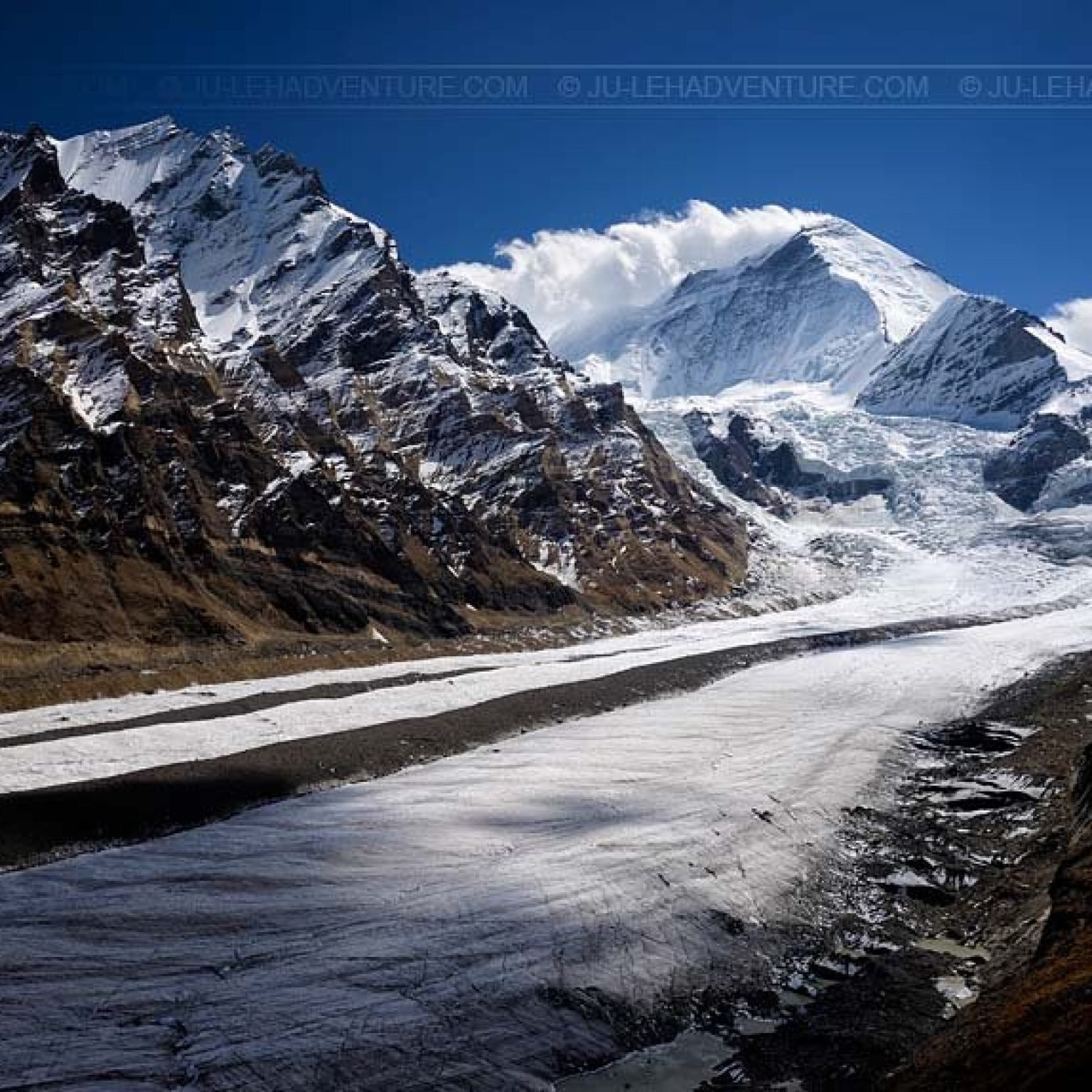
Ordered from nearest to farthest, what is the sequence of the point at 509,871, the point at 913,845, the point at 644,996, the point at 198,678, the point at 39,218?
the point at 644,996
the point at 509,871
the point at 913,845
the point at 198,678
the point at 39,218

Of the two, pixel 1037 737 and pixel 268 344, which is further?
pixel 268 344

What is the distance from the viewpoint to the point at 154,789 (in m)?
34.1

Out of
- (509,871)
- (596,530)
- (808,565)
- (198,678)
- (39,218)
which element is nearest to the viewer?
(509,871)

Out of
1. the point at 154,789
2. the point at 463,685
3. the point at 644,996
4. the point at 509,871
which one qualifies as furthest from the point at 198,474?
the point at 644,996

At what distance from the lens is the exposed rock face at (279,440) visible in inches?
2662

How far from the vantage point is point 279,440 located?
325 feet

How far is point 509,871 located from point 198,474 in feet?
221

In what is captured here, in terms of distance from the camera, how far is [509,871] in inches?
952

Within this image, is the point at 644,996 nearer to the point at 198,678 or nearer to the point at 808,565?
the point at 198,678

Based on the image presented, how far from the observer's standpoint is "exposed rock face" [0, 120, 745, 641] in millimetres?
67625

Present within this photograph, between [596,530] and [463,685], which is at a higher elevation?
[596,530]

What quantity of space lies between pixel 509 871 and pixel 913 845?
43.6 ft

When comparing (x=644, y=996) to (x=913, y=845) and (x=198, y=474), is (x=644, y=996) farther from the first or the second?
(x=198, y=474)

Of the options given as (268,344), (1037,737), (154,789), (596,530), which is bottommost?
(1037,737)
